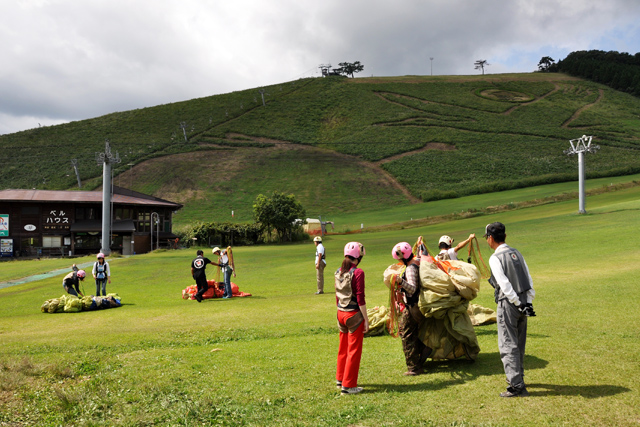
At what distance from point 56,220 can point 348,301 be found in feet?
190

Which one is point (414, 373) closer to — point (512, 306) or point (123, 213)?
point (512, 306)

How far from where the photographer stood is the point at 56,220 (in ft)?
182

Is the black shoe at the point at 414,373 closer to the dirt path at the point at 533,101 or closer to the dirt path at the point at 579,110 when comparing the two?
the dirt path at the point at 579,110

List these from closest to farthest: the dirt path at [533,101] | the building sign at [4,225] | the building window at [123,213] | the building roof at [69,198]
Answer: the building sign at [4,225], the building roof at [69,198], the building window at [123,213], the dirt path at [533,101]

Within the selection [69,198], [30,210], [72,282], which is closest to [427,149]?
[69,198]

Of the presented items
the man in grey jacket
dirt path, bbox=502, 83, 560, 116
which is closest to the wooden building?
the man in grey jacket

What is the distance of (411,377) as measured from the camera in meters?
7.66

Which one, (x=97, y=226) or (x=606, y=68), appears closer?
(x=97, y=226)

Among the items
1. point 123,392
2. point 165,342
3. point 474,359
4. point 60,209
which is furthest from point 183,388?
point 60,209

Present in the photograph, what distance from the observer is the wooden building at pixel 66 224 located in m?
53.9

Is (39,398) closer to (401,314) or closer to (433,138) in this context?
(401,314)

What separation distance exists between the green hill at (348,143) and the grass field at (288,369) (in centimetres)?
6182

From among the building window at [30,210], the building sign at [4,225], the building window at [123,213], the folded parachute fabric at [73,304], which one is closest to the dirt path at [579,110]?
the building window at [123,213]

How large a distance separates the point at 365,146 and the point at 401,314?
99336mm
